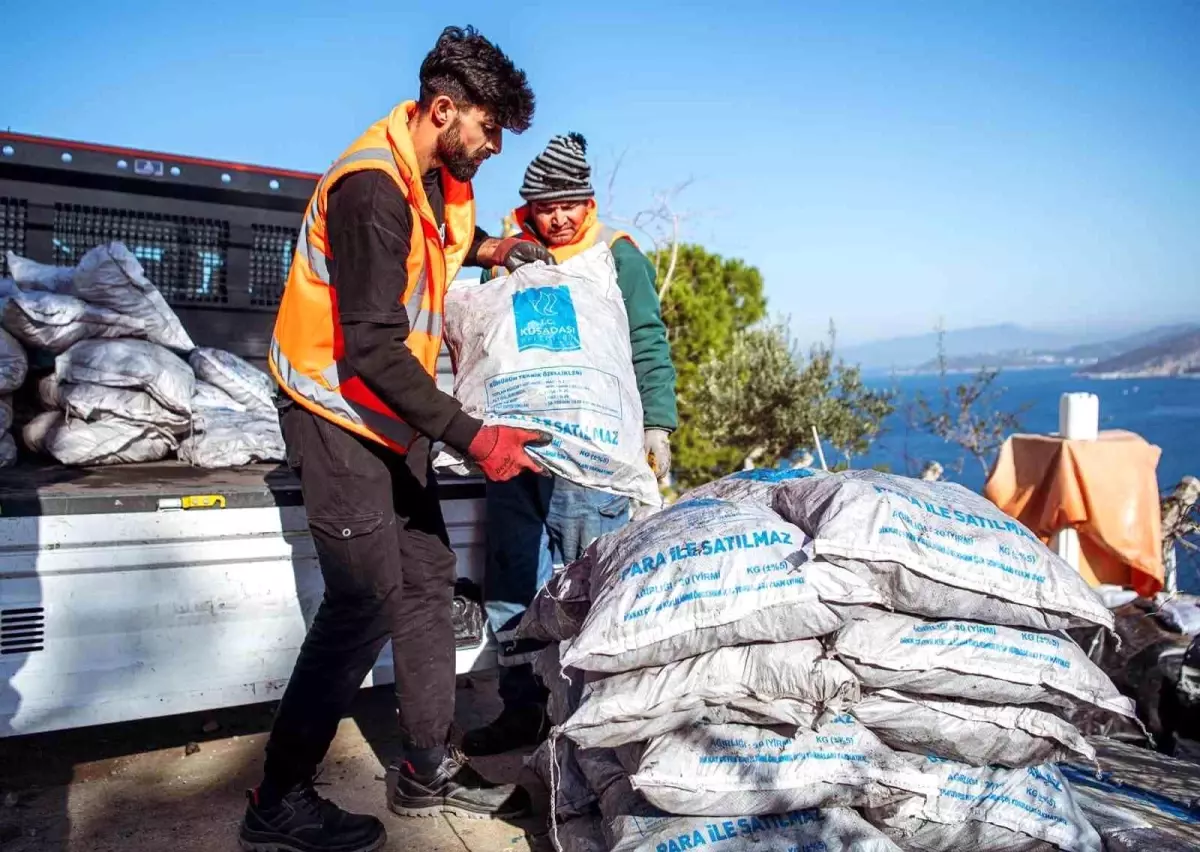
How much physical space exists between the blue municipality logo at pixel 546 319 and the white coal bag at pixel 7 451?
192 centimetres

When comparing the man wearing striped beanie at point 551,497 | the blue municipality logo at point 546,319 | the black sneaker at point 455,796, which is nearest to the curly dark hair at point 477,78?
the blue municipality logo at point 546,319

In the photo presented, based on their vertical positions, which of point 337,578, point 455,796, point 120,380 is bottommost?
point 455,796

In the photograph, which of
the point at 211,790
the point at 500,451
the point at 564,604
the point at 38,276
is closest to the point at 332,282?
the point at 500,451

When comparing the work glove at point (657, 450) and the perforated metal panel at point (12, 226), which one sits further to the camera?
the perforated metal panel at point (12, 226)

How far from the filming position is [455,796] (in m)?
2.95

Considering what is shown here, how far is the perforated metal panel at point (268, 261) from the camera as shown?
4.68m

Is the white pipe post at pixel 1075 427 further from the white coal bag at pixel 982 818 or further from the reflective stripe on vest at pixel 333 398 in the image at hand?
the reflective stripe on vest at pixel 333 398

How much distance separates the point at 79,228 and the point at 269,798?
2864 mm

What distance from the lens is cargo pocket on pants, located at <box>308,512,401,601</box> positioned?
2.60 meters

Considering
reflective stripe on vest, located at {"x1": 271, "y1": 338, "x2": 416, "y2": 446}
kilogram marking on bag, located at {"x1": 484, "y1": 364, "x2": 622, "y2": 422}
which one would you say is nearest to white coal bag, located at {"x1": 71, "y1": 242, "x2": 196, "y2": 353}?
reflective stripe on vest, located at {"x1": 271, "y1": 338, "x2": 416, "y2": 446}

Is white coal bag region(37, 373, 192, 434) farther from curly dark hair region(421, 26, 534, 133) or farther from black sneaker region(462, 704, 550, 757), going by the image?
curly dark hair region(421, 26, 534, 133)

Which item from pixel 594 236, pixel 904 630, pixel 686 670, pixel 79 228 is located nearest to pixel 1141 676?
pixel 904 630

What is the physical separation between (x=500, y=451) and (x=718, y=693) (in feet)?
2.73

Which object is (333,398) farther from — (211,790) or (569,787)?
(211,790)
